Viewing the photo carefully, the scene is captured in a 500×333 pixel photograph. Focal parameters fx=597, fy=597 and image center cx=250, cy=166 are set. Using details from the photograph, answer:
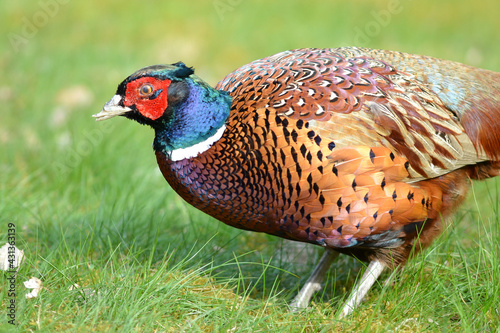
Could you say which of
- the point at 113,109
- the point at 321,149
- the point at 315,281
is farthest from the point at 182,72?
the point at 315,281

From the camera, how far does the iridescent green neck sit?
10.0 feet

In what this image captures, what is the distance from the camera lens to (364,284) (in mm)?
3309

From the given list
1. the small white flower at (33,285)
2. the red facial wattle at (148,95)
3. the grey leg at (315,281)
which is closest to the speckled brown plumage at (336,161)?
the red facial wattle at (148,95)

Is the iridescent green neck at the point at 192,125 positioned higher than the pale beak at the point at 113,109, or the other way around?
the pale beak at the point at 113,109

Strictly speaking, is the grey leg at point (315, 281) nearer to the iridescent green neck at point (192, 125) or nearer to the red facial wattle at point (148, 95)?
the iridescent green neck at point (192, 125)

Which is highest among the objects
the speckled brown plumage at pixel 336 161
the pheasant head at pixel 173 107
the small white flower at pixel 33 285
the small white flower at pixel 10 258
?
the pheasant head at pixel 173 107

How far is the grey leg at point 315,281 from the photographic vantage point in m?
3.51

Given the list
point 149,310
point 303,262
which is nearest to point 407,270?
point 303,262

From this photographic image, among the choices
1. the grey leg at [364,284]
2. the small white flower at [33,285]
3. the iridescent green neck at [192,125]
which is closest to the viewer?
the small white flower at [33,285]

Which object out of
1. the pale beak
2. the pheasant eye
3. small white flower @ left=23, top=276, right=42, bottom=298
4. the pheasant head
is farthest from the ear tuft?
small white flower @ left=23, top=276, right=42, bottom=298

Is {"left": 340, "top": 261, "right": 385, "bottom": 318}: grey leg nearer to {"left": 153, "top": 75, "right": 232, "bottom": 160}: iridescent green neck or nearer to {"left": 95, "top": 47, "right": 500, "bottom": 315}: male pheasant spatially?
{"left": 95, "top": 47, "right": 500, "bottom": 315}: male pheasant

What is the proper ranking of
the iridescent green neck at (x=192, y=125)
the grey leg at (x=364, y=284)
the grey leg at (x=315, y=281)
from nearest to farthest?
the iridescent green neck at (x=192, y=125), the grey leg at (x=364, y=284), the grey leg at (x=315, y=281)

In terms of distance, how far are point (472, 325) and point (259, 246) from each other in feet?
5.15

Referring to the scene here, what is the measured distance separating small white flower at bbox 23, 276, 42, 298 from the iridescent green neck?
0.90 m
